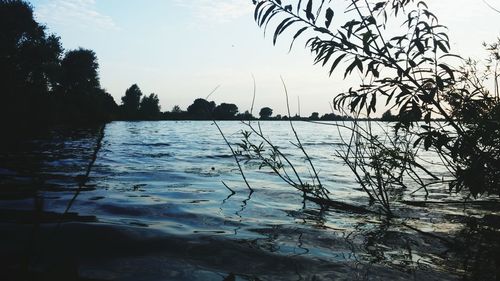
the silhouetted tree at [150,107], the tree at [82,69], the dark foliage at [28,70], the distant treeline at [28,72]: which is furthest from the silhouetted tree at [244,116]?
the silhouetted tree at [150,107]

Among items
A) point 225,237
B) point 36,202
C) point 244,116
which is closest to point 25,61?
point 244,116

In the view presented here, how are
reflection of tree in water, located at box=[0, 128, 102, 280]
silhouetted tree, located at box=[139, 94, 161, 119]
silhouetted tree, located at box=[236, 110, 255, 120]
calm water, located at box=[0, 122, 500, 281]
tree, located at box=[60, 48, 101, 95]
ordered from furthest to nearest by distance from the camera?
silhouetted tree, located at box=[139, 94, 161, 119], tree, located at box=[60, 48, 101, 95], silhouetted tree, located at box=[236, 110, 255, 120], calm water, located at box=[0, 122, 500, 281], reflection of tree in water, located at box=[0, 128, 102, 280]

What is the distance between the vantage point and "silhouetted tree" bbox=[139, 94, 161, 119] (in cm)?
12256

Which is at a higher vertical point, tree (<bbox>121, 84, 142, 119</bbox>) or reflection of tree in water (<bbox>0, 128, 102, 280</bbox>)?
tree (<bbox>121, 84, 142, 119</bbox>)

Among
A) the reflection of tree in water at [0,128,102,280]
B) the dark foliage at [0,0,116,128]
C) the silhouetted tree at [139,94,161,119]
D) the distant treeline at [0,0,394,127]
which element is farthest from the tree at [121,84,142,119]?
the reflection of tree in water at [0,128,102,280]

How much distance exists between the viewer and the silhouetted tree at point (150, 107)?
123m

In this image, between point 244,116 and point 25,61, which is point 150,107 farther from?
point 244,116

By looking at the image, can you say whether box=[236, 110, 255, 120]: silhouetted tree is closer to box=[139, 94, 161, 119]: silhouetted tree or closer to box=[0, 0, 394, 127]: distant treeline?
box=[0, 0, 394, 127]: distant treeline

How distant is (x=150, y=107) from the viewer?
128 m

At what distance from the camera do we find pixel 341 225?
496 cm

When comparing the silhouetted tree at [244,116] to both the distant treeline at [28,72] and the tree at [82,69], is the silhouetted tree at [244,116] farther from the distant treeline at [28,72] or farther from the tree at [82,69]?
the tree at [82,69]

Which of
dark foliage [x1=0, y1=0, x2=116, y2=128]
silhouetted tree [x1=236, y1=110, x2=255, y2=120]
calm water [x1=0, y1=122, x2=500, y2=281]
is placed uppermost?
dark foliage [x1=0, y1=0, x2=116, y2=128]

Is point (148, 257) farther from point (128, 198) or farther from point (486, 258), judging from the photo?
point (486, 258)

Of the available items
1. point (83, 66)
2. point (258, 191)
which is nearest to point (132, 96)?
point (83, 66)
